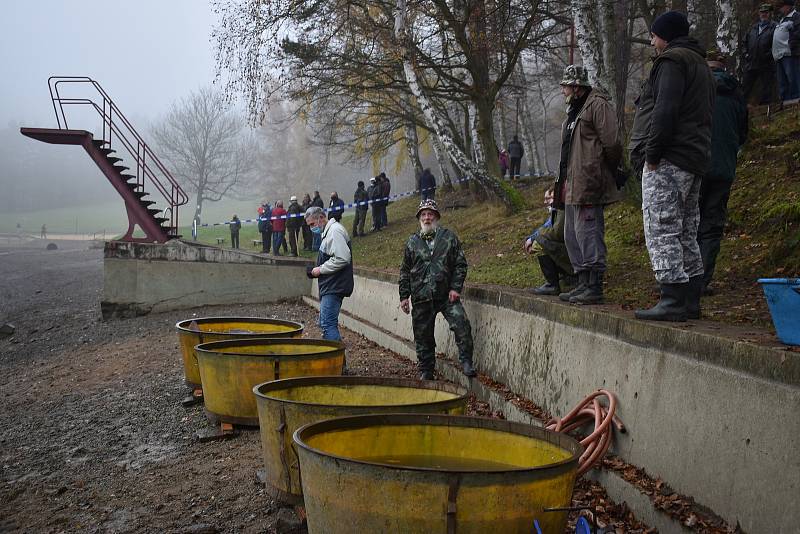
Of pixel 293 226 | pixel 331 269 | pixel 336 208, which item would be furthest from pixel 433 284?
pixel 293 226

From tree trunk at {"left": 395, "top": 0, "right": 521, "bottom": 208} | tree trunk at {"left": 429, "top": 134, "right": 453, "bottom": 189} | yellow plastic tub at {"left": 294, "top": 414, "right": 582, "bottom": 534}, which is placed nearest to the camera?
yellow plastic tub at {"left": 294, "top": 414, "right": 582, "bottom": 534}

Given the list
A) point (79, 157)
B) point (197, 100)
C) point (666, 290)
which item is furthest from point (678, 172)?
point (79, 157)

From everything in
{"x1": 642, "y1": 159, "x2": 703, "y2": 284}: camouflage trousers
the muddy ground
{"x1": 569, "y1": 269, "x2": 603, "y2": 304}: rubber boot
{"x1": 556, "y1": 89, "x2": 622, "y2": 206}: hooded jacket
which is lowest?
the muddy ground

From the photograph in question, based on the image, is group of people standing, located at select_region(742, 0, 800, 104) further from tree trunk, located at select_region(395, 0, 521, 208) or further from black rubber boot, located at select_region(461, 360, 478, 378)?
black rubber boot, located at select_region(461, 360, 478, 378)

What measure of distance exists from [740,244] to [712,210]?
1.98 metres

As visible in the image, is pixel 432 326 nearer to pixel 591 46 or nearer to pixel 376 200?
pixel 591 46

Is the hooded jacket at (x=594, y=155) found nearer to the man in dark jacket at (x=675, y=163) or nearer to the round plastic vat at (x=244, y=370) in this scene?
the man in dark jacket at (x=675, y=163)

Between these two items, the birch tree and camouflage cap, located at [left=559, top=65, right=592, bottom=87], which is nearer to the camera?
camouflage cap, located at [left=559, top=65, right=592, bottom=87]

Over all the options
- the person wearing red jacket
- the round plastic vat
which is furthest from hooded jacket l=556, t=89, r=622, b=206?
the person wearing red jacket

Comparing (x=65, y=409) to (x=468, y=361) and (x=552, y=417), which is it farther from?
(x=552, y=417)

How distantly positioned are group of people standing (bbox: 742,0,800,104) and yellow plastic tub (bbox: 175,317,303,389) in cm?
840

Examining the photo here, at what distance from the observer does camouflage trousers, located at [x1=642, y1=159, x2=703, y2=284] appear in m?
5.52

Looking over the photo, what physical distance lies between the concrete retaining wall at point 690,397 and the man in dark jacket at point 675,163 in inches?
16.1

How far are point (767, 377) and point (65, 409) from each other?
9655 mm
